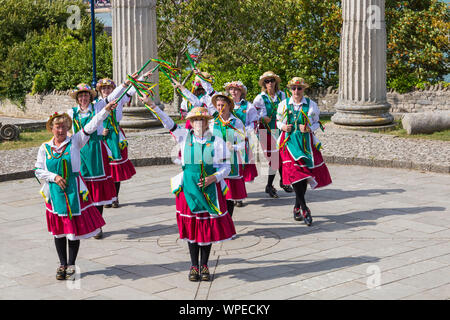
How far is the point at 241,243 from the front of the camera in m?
8.55

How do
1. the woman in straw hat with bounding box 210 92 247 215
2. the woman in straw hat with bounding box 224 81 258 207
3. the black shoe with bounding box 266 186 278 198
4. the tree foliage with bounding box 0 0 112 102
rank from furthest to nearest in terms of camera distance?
1. the tree foliage with bounding box 0 0 112 102
2. the black shoe with bounding box 266 186 278 198
3. the woman in straw hat with bounding box 224 81 258 207
4. the woman in straw hat with bounding box 210 92 247 215

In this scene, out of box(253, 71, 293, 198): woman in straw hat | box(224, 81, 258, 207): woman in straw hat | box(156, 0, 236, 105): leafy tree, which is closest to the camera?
box(224, 81, 258, 207): woman in straw hat

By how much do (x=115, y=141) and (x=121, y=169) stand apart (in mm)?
406

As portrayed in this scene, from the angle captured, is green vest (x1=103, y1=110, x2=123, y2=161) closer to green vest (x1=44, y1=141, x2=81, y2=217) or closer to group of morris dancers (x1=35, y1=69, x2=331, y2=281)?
group of morris dancers (x1=35, y1=69, x2=331, y2=281)

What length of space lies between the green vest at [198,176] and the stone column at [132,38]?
33.4ft

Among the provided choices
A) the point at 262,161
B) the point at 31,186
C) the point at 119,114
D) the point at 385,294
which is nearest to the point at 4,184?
the point at 31,186

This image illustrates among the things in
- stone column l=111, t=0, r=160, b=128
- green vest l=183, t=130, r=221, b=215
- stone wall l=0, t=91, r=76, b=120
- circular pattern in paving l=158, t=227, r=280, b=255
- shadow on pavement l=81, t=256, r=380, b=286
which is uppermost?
stone column l=111, t=0, r=160, b=128

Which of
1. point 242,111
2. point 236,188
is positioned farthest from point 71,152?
point 242,111

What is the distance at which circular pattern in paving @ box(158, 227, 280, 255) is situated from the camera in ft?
27.1

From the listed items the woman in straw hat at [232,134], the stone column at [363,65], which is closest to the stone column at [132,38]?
the stone column at [363,65]

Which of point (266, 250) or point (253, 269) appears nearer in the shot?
point (253, 269)

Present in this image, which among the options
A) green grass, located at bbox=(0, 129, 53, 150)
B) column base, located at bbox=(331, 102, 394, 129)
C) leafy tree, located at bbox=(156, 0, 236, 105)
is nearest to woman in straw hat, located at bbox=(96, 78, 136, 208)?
green grass, located at bbox=(0, 129, 53, 150)

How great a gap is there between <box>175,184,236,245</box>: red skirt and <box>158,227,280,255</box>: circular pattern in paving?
1.04 metres

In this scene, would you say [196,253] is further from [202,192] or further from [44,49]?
[44,49]
